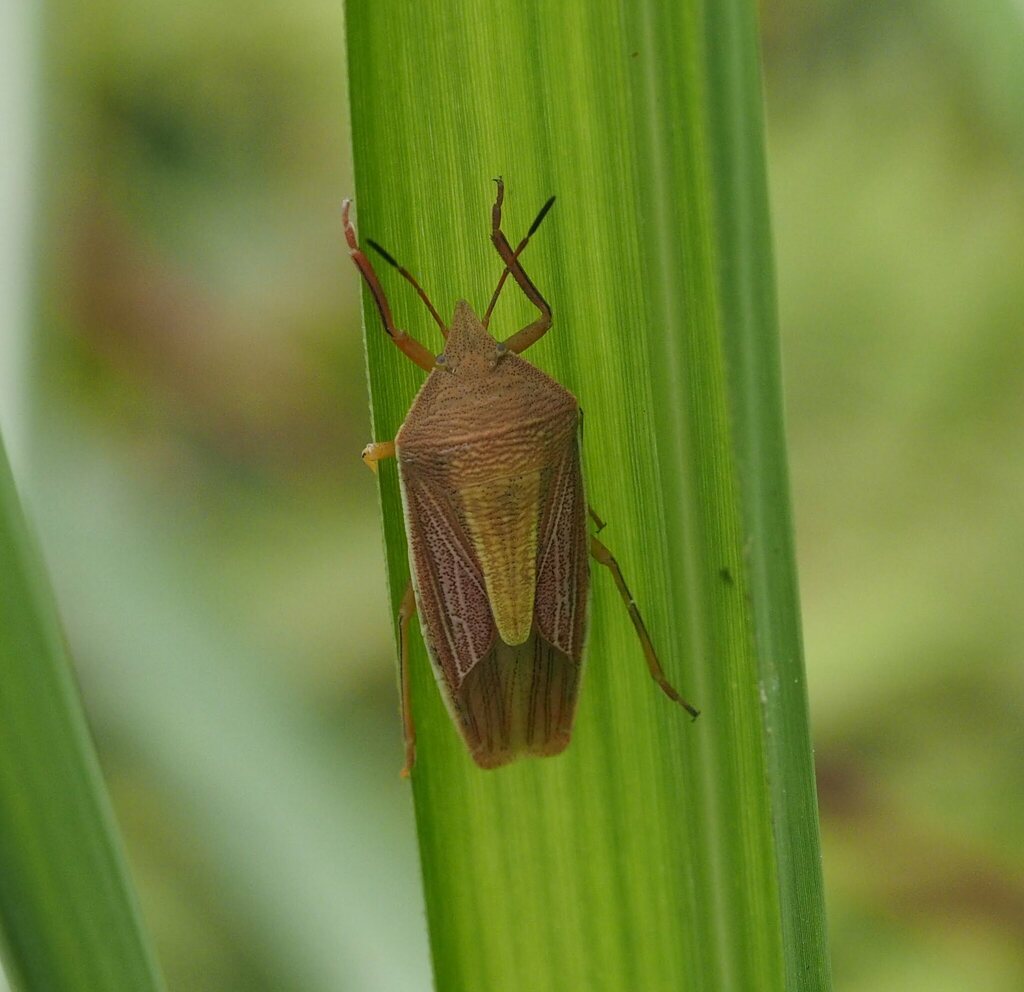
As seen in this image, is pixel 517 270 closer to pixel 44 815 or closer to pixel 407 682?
pixel 407 682

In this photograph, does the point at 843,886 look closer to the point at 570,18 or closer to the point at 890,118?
the point at 890,118

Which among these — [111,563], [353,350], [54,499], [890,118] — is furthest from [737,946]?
[890,118]

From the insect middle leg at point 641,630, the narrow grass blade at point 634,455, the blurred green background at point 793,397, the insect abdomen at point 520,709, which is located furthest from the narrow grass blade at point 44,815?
the blurred green background at point 793,397

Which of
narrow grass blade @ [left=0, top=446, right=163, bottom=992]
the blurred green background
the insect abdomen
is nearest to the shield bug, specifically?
the insect abdomen

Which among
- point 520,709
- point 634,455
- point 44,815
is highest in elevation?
point 634,455

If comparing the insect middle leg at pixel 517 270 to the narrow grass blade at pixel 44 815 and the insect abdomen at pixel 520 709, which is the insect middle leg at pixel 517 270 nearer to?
the insect abdomen at pixel 520 709

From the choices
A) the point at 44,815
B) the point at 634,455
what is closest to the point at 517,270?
the point at 634,455

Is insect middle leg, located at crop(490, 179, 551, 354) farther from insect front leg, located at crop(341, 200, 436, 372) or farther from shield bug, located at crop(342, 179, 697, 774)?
insect front leg, located at crop(341, 200, 436, 372)
